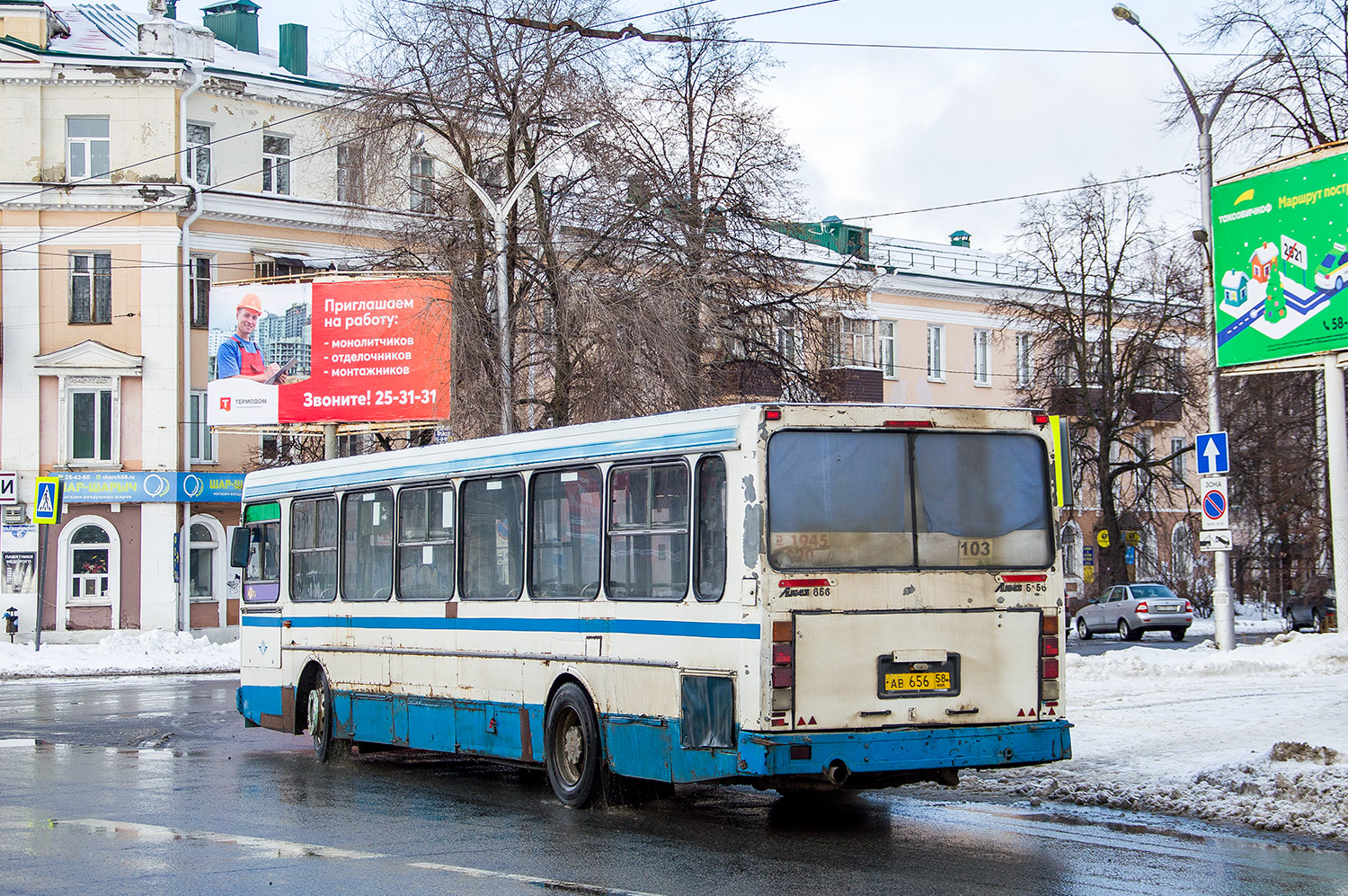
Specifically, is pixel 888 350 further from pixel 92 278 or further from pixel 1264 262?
pixel 1264 262

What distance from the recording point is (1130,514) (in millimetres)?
55656

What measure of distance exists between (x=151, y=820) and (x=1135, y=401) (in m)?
43.2

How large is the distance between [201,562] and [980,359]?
3090cm

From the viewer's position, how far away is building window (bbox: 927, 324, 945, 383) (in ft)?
195

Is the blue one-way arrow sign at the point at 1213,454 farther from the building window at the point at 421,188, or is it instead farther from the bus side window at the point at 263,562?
the building window at the point at 421,188

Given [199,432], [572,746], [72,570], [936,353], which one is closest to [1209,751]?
[572,746]

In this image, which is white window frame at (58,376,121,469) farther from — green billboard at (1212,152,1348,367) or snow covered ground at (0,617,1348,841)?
green billboard at (1212,152,1348,367)

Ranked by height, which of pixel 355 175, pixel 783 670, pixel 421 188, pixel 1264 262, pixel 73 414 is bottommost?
pixel 783 670

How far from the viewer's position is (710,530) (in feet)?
34.3

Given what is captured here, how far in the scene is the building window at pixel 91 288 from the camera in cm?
4100

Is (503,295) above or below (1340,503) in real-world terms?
above

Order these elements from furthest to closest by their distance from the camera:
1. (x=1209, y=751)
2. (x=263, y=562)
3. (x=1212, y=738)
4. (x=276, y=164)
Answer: (x=276, y=164)
(x=263, y=562)
(x=1212, y=738)
(x=1209, y=751)

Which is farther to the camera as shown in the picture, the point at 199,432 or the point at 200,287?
the point at 200,287

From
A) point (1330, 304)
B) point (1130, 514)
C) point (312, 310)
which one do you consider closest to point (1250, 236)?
point (1330, 304)
